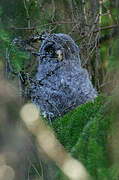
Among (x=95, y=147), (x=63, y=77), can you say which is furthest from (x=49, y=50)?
(x=95, y=147)

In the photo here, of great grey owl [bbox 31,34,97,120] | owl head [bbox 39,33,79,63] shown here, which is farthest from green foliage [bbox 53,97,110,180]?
owl head [bbox 39,33,79,63]

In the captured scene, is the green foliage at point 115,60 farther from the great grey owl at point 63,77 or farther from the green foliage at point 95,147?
the great grey owl at point 63,77

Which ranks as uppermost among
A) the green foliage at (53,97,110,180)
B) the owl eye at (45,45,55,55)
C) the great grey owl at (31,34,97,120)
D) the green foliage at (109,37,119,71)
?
the green foliage at (109,37,119,71)

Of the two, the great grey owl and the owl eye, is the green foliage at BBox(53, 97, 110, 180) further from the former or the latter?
the owl eye

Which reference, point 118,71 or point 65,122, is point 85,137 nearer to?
point 118,71

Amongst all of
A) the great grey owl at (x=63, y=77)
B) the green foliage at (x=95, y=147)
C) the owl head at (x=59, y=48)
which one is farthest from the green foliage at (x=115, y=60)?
the owl head at (x=59, y=48)

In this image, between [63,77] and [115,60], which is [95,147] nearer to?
[115,60]

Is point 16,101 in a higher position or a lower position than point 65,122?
higher

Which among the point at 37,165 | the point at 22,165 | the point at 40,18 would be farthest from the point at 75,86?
the point at 22,165

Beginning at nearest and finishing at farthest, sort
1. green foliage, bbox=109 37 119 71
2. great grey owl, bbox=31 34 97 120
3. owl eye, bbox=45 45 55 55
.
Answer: green foliage, bbox=109 37 119 71 < great grey owl, bbox=31 34 97 120 < owl eye, bbox=45 45 55 55
